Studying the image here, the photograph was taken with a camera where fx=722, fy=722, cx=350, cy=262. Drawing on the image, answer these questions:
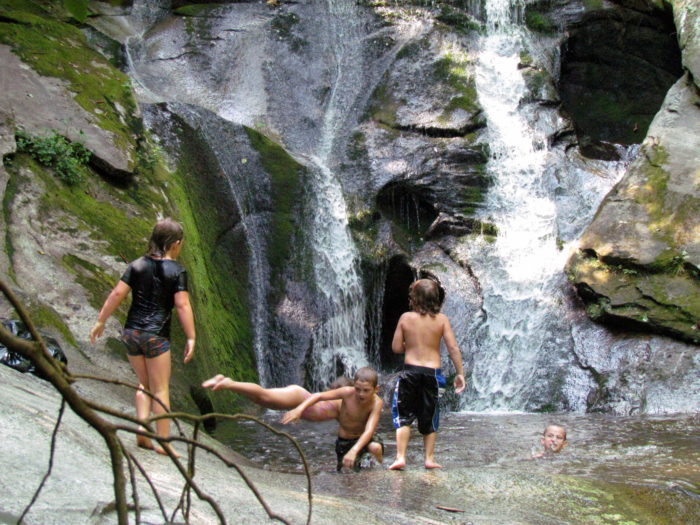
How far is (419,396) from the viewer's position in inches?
213

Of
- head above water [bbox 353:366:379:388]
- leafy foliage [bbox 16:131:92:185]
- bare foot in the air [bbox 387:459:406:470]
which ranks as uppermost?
leafy foliage [bbox 16:131:92:185]

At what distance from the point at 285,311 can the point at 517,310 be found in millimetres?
3276

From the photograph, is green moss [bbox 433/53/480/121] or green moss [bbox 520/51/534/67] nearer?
green moss [bbox 433/53/480/121]

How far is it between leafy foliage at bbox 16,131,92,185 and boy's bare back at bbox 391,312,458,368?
412 centimetres

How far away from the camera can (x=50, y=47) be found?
9.64 meters

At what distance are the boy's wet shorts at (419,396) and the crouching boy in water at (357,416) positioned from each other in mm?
230

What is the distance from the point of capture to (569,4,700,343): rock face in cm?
896

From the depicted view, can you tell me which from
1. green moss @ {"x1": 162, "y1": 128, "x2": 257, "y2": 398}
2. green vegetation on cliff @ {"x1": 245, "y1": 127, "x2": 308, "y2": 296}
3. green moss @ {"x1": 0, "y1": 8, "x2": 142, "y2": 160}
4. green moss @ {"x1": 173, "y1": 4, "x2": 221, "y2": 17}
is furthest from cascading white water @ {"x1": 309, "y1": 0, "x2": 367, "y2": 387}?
green moss @ {"x1": 173, "y1": 4, "x2": 221, "y2": 17}

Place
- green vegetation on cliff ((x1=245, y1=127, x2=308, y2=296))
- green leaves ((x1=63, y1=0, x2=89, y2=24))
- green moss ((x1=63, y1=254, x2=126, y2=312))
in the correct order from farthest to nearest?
1. green vegetation on cliff ((x1=245, y1=127, x2=308, y2=296))
2. green moss ((x1=63, y1=254, x2=126, y2=312))
3. green leaves ((x1=63, y1=0, x2=89, y2=24))

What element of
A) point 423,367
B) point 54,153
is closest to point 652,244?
point 423,367

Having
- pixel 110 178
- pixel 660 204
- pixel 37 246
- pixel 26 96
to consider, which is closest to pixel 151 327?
pixel 37 246

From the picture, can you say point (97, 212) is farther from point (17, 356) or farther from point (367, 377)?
point (367, 377)

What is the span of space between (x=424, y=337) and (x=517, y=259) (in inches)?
231

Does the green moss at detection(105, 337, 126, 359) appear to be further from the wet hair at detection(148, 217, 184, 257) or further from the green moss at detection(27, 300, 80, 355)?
the wet hair at detection(148, 217, 184, 257)
